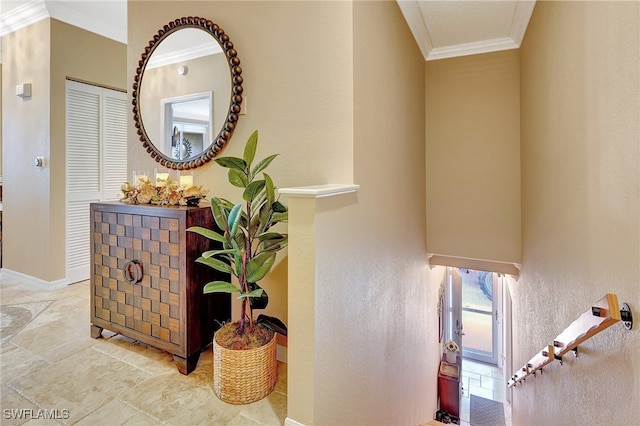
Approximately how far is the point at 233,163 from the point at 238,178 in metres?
0.08

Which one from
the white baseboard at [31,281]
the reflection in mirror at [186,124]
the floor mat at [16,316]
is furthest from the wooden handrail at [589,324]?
the white baseboard at [31,281]

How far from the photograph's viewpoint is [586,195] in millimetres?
1539

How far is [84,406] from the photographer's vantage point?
1596 mm

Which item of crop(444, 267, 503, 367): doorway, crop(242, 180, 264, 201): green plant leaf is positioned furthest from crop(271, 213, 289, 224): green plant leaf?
crop(444, 267, 503, 367): doorway

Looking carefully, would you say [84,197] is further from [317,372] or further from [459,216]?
[459,216]

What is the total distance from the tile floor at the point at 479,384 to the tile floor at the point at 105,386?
5.86m

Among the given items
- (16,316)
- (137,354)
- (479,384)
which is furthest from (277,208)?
(479,384)

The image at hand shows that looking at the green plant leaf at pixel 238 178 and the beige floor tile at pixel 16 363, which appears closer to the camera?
the green plant leaf at pixel 238 178

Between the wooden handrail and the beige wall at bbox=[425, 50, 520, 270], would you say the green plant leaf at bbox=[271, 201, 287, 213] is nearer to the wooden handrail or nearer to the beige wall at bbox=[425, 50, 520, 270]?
the wooden handrail

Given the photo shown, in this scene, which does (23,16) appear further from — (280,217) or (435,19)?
(435,19)

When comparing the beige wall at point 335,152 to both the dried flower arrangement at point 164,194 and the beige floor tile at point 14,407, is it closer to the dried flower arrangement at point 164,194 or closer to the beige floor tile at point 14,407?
the dried flower arrangement at point 164,194

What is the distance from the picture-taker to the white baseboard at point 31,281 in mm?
3318

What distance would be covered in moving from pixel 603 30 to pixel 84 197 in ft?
14.5

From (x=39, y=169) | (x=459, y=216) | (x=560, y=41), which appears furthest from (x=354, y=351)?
(x=39, y=169)
